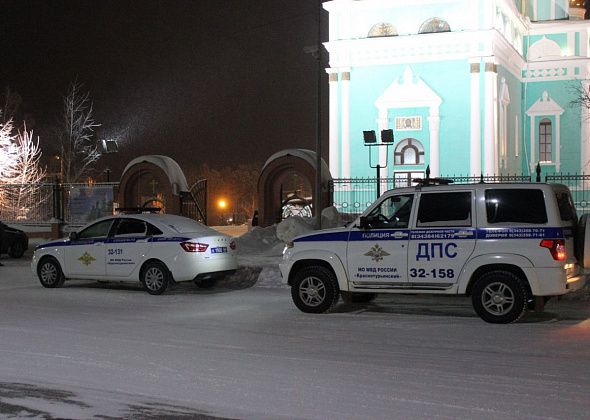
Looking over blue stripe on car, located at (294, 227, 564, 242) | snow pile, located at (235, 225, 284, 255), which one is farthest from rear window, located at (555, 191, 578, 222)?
snow pile, located at (235, 225, 284, 255)

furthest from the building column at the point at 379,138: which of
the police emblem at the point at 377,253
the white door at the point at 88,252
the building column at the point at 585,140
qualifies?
the police emblem at the point at 377,253

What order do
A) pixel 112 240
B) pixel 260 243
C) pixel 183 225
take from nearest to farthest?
pixel 112 240
pixel 183 225
pixel 260 243

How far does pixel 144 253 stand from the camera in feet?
50.3

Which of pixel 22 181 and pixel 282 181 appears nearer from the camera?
pixel 282 181

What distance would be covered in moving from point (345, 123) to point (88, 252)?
23.5 metres

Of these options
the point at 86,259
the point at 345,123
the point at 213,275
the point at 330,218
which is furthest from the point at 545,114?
the point at 86,259

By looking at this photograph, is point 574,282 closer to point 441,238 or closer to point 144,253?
point 441,238

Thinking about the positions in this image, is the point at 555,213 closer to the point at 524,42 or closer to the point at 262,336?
the point at 262,336

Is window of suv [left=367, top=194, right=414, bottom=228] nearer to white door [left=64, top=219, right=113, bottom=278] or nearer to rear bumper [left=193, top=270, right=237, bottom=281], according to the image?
rear bumper [left=193, top=270, right=237, bottom=281]

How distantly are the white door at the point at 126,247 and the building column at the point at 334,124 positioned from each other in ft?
75.4

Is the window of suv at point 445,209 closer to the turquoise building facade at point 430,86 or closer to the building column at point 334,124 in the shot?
the turquoise building facade at point 430,86

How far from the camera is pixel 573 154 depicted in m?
41.5

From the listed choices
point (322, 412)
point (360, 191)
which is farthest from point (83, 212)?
point (322, 412)

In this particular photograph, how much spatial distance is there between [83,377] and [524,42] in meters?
39.4
